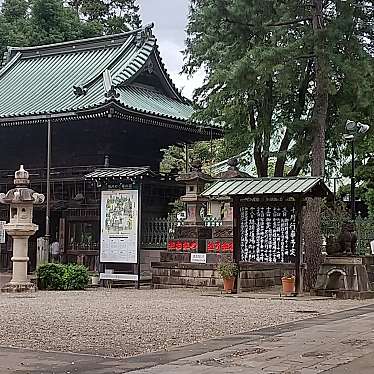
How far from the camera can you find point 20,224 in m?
21.4

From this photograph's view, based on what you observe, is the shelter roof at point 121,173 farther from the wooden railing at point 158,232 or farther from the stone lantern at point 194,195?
the wooden railing at point 158,232

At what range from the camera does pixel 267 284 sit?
22.1 m

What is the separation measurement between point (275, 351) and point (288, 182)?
9.51 m

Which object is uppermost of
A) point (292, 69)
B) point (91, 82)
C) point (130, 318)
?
point (91, 82)

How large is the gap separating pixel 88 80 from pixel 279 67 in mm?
11233

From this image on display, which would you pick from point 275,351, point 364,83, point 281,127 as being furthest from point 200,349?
point 281,127

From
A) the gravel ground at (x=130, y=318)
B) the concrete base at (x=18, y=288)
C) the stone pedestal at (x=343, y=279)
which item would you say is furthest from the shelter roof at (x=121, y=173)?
the stone pedestal at (x=343, y=279)

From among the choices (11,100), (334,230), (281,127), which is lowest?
(334,230)

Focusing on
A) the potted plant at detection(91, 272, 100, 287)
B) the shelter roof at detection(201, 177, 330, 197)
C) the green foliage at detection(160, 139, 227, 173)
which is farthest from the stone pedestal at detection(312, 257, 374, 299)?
the green foliage at detection(160, 139, 227, 173)

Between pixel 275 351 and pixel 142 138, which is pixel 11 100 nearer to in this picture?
pixel 142 138

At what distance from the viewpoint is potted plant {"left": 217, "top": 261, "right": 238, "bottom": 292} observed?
20.0 meters

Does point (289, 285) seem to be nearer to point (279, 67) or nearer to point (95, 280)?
point (279, 67)

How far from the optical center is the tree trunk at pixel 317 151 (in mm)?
19703

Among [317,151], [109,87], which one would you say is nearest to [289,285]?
[317,151]
